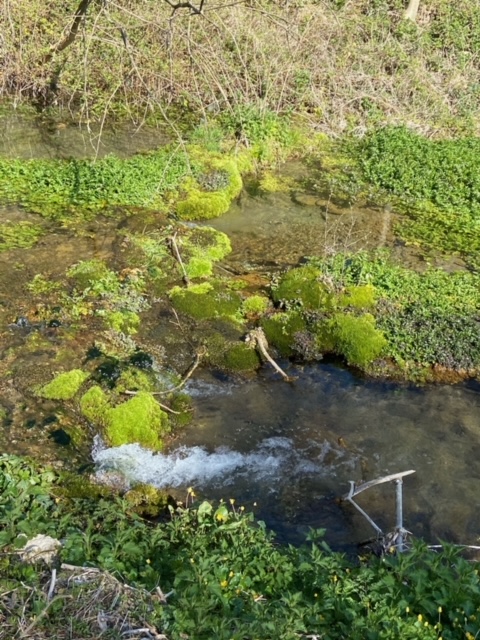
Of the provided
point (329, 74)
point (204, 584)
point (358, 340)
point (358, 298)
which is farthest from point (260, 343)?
point (329, 74)

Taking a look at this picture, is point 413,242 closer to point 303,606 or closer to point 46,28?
point 303,606

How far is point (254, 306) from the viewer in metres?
8.30

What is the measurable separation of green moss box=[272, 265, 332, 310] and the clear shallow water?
101 centimetres

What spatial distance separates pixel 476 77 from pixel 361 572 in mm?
15572

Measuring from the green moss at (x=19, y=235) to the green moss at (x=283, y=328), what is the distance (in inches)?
143

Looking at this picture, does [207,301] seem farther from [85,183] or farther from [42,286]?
[85,183]

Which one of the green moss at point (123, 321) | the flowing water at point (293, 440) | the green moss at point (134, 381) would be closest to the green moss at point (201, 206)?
the flowing water at point (293, 440)

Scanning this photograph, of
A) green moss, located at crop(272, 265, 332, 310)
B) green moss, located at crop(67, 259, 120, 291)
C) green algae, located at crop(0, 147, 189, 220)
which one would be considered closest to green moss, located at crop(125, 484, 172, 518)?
green moss, located at crop(67, 259, 120, 291)

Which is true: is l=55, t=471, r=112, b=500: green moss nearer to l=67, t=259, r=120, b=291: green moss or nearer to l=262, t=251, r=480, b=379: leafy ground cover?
l=262, t=251, r=480, b=379: leafy ground cover

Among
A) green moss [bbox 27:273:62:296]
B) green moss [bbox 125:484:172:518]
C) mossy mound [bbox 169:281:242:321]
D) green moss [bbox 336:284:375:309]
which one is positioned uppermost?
green moss [bbox 336:284:375:309]

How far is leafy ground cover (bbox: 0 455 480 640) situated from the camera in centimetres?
348

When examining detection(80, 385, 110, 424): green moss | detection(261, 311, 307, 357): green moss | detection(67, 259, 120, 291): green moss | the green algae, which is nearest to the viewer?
detection(80, 385, 110, 424): green moss

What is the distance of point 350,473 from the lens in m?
6.26

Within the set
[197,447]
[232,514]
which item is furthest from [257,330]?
[232,514]
